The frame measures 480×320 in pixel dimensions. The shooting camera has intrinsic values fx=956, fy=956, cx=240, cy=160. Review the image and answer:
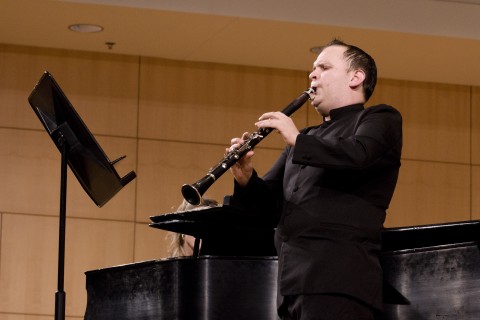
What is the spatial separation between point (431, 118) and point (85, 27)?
2483mm

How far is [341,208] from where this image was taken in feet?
8.05

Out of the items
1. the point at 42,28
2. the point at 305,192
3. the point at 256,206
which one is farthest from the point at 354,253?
the point at 42,28

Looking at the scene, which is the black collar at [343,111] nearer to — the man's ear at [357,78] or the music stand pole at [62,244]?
the man's ear at [357,78]

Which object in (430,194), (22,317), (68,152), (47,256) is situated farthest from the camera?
(430,194)

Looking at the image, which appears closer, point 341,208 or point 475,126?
point 341,208

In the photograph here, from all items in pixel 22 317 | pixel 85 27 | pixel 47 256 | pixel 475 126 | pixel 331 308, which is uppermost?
pixel 85 27

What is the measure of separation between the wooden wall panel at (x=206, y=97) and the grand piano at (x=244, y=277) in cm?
292

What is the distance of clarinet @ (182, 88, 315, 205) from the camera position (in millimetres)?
2611

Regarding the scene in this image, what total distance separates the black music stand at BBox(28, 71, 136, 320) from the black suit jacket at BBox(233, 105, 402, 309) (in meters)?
0.60

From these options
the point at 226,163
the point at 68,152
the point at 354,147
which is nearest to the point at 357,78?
the point at 354,147

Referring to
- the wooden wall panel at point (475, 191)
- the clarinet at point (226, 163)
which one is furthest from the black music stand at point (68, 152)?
the wooden wall panel at point (475, 191)

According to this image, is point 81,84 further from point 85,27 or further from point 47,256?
point 47,256

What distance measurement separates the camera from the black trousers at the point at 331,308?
2.37 m

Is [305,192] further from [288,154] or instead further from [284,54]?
[284,54]
